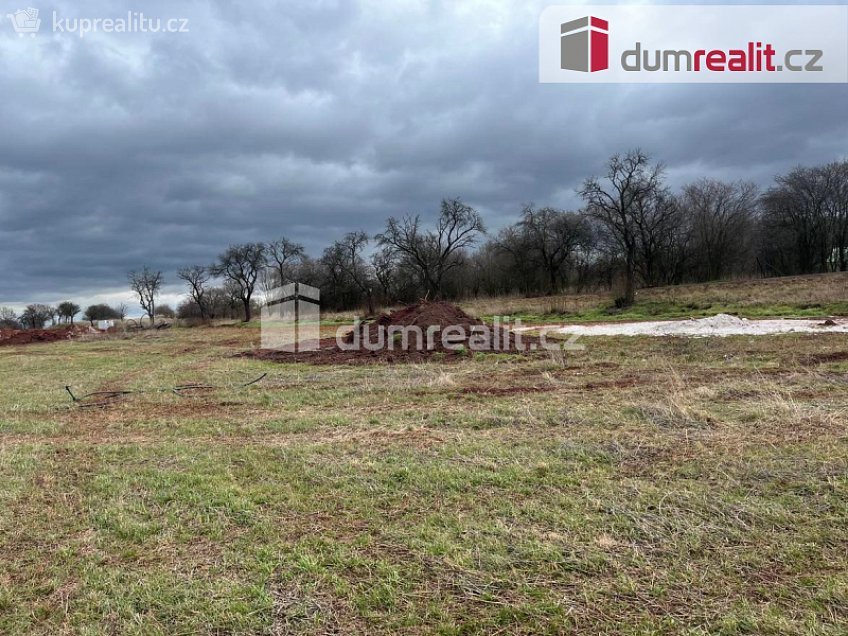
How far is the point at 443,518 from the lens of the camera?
3471 millimetres

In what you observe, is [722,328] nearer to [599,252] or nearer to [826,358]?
[826,358]

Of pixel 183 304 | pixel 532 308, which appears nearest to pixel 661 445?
pixel 532 308

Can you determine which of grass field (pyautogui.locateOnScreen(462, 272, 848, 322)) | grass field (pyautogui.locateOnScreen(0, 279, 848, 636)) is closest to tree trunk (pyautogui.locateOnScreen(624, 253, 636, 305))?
grass field (pyautogui.locateOnScreen(462, 272, 848, 322))

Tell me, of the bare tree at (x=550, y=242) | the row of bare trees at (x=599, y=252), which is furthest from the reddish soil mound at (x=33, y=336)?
the bare tree at (x=550, y=242)

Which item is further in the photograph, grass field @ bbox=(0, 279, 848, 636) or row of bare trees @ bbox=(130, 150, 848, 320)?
row of bare trees @ bbox=(130, 150, 848, 320)

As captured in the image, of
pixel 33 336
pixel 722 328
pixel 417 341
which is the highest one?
pixel 722 328

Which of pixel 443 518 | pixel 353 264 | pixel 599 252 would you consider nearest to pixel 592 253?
pixel 599 252

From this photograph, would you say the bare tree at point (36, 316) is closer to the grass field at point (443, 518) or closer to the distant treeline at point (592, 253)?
the distant treeline at point (592, 253)

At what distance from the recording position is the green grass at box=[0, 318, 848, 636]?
2504 mm

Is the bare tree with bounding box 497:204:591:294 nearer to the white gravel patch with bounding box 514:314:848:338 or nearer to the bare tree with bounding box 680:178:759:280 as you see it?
the bare tree with bounding box 680:178:759:280

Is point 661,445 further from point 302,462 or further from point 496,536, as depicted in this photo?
point 302,462

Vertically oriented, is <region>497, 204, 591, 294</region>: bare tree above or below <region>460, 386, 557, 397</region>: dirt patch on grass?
above

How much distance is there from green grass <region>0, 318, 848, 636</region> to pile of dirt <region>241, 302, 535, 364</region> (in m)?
6.40

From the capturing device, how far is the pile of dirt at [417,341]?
44.7 feet
